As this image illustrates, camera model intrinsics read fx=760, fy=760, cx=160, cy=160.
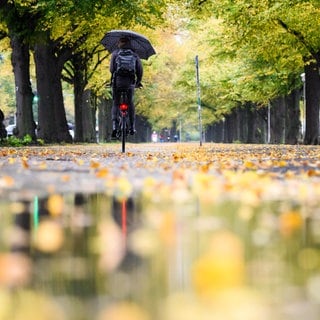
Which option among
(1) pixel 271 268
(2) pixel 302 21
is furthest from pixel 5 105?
(1) pixel 271 268

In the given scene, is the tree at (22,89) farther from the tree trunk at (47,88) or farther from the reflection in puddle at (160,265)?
the reflection in puddle at (160,265)

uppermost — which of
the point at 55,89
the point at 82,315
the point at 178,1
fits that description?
the point at 178,1

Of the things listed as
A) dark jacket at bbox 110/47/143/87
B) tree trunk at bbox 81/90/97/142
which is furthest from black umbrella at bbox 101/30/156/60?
tree trunk at bbox 81/90/97/142

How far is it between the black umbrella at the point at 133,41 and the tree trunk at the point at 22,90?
911cm

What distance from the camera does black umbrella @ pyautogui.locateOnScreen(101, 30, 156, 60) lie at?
18516 millimetres

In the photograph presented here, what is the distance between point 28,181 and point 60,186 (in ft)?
2.30

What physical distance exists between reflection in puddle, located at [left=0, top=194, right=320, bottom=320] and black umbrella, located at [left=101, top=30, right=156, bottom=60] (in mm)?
14078

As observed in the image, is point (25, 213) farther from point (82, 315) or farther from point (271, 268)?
point (82, 315)

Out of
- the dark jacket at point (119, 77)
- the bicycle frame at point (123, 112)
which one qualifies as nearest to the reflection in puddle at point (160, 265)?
the dark jacket at point (119, 77)

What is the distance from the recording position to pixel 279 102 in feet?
152

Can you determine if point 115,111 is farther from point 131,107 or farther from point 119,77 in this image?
point 119,77

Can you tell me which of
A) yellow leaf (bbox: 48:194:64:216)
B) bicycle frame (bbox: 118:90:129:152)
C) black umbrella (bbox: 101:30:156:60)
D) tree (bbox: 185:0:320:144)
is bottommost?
yellow leaf (bbox: 48:194:64:216)

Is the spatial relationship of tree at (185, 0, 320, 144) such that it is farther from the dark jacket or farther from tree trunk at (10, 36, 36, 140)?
the dark jacket

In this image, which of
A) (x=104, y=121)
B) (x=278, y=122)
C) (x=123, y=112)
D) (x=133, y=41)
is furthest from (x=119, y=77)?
(x=104, y=121)
